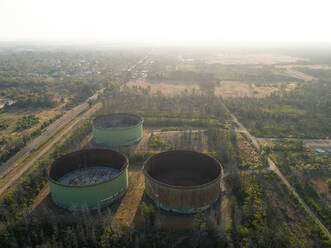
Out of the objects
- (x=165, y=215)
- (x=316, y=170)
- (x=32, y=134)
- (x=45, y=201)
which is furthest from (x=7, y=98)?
(x=316, y=170)

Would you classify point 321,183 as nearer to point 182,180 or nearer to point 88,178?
point 182,180

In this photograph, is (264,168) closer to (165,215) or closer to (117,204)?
(165,215)

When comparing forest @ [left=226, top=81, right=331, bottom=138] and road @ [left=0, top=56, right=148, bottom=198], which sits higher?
forest @ [left=226, top=81, right=331, bottom=138]

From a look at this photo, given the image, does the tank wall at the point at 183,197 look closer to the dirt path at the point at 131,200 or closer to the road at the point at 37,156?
the dirt path at the point at 131,200

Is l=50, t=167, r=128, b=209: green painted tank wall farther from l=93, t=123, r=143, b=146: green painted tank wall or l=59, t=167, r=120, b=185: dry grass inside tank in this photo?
l=93, t=123, r=143, b=146: green painted tank wall

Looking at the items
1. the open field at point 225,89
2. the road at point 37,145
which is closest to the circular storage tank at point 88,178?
the road at point 37,145

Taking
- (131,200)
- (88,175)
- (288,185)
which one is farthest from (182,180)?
(288,185)

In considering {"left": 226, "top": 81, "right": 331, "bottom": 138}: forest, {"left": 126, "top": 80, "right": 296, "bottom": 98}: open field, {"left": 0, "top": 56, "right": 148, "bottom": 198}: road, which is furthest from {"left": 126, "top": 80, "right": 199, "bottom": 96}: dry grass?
{"left": 0, "top": 56, "right": 148, "bottom": 198}: road
